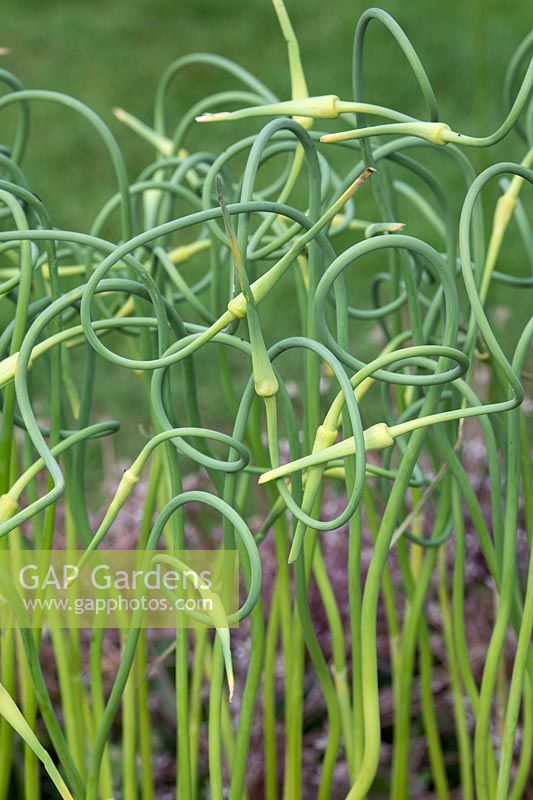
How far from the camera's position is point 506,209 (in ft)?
2.23

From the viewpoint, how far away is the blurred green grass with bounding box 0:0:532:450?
2598 millimetres

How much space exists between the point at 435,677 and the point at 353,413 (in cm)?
75

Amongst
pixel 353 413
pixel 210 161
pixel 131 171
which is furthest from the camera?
pixel 131 171

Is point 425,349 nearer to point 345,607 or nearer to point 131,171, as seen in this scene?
point 345,607

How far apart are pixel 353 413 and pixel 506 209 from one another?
0.27 meters

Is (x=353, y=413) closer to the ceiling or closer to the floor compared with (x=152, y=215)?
closer to the floor

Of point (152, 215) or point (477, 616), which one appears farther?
point (477, 616)

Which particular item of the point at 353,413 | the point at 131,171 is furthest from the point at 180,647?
the point at 131,171

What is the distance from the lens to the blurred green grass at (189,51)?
8.52ft

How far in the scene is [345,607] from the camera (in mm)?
1135

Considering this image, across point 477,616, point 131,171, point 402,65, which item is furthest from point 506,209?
point 402,65

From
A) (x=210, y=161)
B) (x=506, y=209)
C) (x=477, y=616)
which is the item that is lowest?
(x=477, y=616)

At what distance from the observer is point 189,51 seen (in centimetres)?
304

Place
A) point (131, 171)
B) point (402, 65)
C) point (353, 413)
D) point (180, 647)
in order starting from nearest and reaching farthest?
1. point (353, 413)
2. point (180, 647)
3. point (131, 171)
4. point (402, 65)
